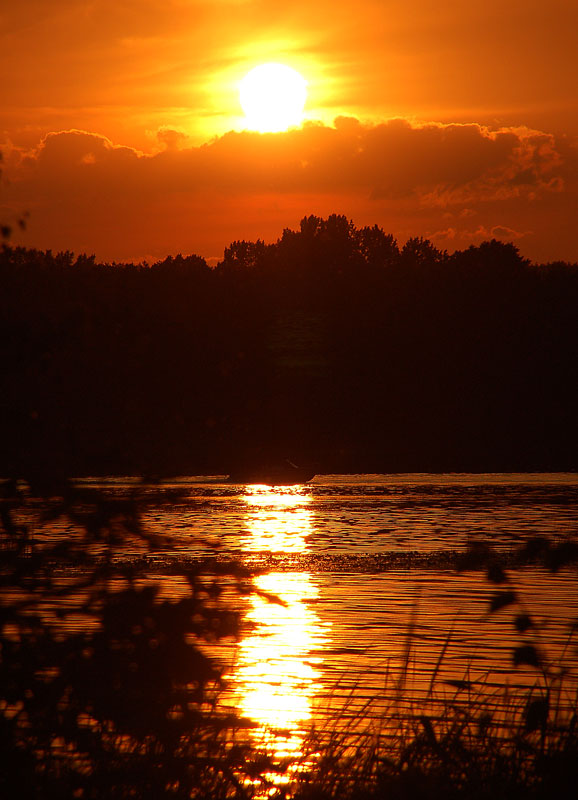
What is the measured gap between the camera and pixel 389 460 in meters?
85.9

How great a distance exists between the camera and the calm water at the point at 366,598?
12.8m

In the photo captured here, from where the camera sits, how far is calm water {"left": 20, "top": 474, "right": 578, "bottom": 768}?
42.0ft

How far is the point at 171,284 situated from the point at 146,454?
95485 mm

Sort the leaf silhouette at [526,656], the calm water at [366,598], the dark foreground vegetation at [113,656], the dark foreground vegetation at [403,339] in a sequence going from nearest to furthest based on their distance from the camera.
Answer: the dark foreground vegetation at [113,656] → the leaf silhouette at [526,656] → the calm water at [366,598] → the dark foreground vegetation at [403,339]

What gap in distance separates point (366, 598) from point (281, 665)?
25.5ft

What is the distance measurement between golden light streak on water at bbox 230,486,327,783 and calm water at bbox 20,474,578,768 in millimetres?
32

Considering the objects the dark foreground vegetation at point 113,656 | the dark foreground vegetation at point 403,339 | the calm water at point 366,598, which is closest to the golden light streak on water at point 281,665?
the calm water at point 366,598

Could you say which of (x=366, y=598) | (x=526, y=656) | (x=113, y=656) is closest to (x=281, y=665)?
(x=366, y=598)

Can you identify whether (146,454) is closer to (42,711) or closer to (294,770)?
(42,711)

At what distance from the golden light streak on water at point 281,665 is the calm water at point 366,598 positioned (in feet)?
0.10

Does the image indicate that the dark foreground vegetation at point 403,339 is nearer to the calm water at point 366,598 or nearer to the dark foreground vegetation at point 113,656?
the calm water at point 366,598

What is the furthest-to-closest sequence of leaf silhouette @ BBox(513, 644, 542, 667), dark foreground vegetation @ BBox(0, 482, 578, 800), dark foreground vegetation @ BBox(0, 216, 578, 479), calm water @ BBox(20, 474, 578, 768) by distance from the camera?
dark foreground vegetation @ BBox(0, 216, 578, 479), calm water @ BBox(20, 474, 578, 768), leaf silhouette @ BBox(513, 644, 542, 667), dark foreground vegetation @ BBox(0, 482, 578, 800)

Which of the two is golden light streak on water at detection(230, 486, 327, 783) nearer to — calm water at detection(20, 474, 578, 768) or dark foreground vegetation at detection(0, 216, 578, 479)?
calm water at detection(20, 474, 578, 768)

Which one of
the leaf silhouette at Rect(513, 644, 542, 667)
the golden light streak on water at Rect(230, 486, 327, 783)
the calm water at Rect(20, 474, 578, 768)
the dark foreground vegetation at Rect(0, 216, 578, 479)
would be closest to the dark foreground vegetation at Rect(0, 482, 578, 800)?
the leaf silhouette at Rect(513, 644, 542, 667)
